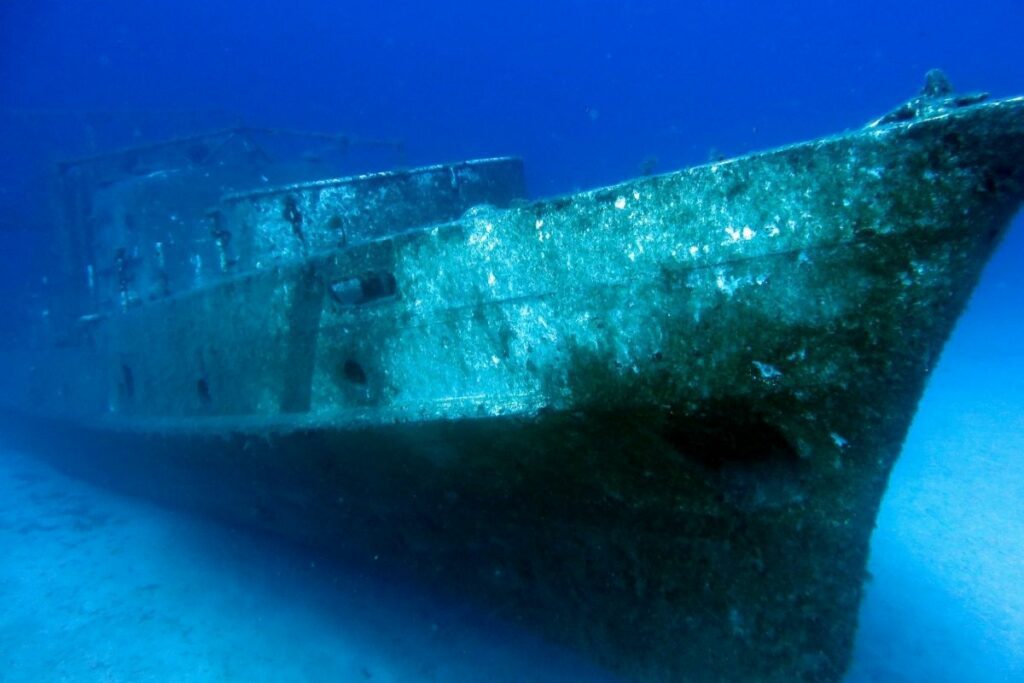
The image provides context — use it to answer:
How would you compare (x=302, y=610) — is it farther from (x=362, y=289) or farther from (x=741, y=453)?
(x=741, y=453)

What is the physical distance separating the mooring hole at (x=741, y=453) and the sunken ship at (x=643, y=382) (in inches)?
0.5

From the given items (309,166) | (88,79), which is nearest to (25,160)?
(309,166)

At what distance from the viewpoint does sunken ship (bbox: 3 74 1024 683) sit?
1.99m

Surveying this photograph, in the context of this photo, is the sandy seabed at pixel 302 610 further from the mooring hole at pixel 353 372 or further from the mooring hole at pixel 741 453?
the mooring hole at pixel 741 453

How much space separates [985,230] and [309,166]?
8864 millimetres

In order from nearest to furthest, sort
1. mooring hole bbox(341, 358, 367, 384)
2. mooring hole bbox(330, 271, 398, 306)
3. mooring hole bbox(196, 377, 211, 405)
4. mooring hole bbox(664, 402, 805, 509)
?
1. mooring hole bbox(664, 402, 805, 509)
2. mooring hole bbox(330, 271, 398, 306)
3. mooring hole bbox(341, 358, 367, 384)
4. mooring hole bbox(196, 377, 211, 405)

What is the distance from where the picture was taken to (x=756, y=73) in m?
109

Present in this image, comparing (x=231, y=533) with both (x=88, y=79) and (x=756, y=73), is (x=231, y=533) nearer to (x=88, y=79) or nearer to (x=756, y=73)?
(x=88, y=79)

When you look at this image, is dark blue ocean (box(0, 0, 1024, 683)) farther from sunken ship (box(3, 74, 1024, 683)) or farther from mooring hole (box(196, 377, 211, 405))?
mooring hole (box(196, 377, 211, 405))

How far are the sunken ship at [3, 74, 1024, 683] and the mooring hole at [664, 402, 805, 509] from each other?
0.04 feet

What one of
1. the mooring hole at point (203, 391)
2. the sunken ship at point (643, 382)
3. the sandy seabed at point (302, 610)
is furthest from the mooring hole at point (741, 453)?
the mooring hole at point (203, 391)

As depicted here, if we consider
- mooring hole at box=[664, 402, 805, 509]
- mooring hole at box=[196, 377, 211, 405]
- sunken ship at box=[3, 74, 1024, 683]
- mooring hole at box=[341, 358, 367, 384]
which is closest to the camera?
sunken ship at box=[3, 74, 1024, 683]

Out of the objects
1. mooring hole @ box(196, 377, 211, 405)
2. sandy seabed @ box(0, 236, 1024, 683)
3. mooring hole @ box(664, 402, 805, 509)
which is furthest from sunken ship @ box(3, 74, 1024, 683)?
sandy seabed @ box(0, 236, 1024, 683)

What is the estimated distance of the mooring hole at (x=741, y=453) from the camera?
2.36 m
